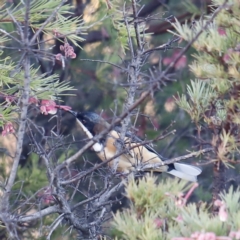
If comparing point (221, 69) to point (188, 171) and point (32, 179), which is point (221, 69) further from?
point (32, 179)

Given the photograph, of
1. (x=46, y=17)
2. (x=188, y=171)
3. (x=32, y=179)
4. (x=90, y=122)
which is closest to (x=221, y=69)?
(x=46, y=17)

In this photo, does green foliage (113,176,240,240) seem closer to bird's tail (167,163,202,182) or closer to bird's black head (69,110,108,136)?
bird's tail (167,163,202,182)

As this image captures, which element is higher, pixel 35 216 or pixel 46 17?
pixel 46 17

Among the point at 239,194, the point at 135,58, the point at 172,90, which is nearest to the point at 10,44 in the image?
the point at 172,90

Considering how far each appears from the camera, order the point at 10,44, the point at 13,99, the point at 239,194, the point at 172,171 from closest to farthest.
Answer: the point at 239,194, the point at 13,99, the point at 172,171, the point at 10,44

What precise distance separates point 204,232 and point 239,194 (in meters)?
0.17

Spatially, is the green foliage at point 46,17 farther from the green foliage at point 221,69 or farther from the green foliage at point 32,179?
the green foliage at point 32,179

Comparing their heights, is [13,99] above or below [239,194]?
below

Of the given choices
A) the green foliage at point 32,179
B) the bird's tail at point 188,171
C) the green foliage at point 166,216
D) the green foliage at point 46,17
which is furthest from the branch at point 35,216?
the green foliage at point 32,179

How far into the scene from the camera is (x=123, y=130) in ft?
6.09

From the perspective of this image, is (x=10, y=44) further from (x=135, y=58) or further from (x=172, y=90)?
(x=135, y=58)

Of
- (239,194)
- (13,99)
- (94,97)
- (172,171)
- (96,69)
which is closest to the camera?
(239,194)

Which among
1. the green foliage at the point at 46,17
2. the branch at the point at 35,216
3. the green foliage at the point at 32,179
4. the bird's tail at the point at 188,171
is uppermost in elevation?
the green foliage at the point at 46,17

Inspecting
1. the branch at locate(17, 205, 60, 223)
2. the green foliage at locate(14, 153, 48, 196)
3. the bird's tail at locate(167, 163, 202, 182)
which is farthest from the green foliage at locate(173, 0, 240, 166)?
the green foliage at locate(14, 153, 48, 196)
